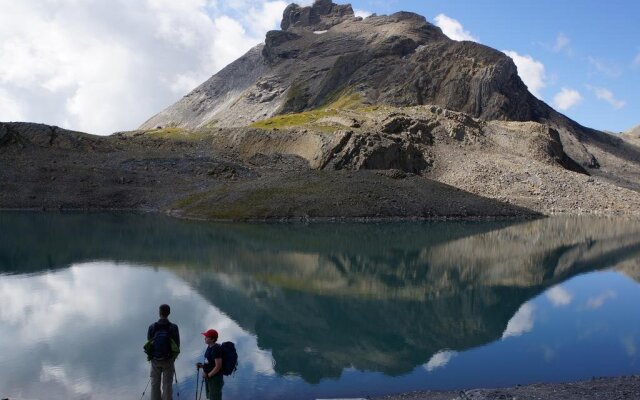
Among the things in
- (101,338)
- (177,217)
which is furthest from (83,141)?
(101,338)

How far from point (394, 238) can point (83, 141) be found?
6597 centimetres

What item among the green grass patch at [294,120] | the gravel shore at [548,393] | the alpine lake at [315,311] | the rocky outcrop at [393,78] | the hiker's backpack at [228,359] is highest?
the rocky outcrop at [393,78]

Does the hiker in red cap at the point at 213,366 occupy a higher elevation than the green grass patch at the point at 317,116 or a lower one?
lower

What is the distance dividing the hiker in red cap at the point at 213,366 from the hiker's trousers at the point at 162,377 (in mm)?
879

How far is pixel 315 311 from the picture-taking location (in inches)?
1080

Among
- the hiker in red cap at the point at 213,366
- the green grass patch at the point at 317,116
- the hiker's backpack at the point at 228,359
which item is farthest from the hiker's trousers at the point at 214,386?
the green grass patch at the point at 317,116

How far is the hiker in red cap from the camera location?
1216 centimetres

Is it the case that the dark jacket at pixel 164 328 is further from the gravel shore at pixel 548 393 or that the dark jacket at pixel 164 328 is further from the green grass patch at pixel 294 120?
the green grass patch at pixel 294 120

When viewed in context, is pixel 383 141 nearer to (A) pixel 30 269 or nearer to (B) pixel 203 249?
(B) pixel 203 249

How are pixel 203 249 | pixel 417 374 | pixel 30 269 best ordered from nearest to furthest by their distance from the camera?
pixel 417 374, pixel 30 269, pixel 203 249

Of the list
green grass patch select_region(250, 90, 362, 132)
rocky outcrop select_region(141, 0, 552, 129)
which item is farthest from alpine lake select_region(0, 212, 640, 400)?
rocky outcrop select_region(141, 0, 552, 129)

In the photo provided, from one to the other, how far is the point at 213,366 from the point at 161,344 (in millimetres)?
1271

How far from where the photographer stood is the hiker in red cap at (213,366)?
12156 mm

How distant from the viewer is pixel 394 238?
2410 inches
